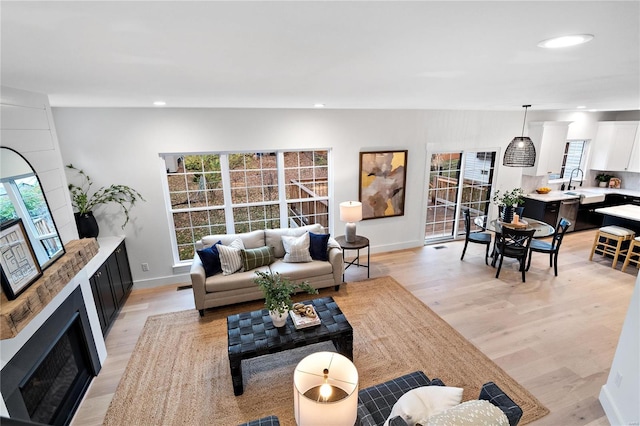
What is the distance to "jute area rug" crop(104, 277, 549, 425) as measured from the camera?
262 centimetres

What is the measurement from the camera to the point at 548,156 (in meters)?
6.41

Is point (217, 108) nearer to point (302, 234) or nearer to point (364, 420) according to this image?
point (302, 234)

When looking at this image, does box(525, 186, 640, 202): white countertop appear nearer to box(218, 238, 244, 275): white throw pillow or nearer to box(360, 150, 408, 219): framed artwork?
box(360, 150, 408, 219): framed artwork

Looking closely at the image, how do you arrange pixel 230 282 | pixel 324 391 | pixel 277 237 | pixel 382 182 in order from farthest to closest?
pixel 382 182, pixel 277 237, pixel 230 282, pixel 324 391

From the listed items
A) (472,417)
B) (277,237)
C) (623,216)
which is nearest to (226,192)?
(277,237)

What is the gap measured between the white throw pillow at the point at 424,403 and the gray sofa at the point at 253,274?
2.59m

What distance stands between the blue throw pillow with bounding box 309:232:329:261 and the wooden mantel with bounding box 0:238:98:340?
2611mm

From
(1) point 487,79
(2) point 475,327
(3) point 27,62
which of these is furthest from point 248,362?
(1) point 487,79

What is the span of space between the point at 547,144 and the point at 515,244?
2.95 metres

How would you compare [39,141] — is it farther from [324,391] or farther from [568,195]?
[568,195]

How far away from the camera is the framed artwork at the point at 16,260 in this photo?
6.17ft

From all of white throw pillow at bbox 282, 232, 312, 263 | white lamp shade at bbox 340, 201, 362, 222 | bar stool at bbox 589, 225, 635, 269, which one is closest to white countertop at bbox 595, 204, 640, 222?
bar stool at bbox 589, 225, 635, 269

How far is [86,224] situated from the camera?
13.0 feet

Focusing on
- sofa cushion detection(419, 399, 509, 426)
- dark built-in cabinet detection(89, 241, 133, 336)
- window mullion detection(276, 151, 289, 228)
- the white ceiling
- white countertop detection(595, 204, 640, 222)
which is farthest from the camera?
white countertop detection(595, 204, 640, 222)
